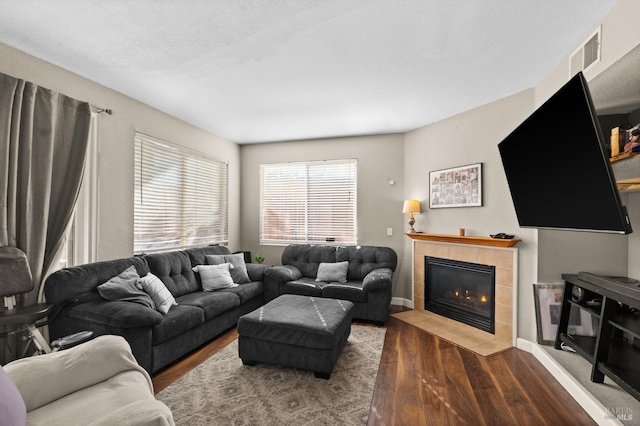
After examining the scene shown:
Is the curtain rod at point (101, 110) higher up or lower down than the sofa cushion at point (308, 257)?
higher up

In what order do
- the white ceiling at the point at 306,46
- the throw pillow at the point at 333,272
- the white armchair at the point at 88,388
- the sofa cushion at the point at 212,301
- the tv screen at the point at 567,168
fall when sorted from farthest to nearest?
1. the throw pillow at the point at 333,272
2. the sofa cushion at the point at 212,301
3. the white ceiling at the point at 306,46
4. the tv screen at the point at 567,168
5. the white armchair at the point at 88,388

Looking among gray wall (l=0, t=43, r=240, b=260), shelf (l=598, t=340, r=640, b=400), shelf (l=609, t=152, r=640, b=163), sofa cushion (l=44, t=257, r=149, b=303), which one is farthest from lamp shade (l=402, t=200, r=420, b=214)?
sofa cushion (l=44, t=257, r=149, b=303)

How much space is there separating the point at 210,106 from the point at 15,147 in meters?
1.82

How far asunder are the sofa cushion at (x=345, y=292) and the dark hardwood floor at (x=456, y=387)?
Result: 683mm

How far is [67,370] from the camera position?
4.86ft

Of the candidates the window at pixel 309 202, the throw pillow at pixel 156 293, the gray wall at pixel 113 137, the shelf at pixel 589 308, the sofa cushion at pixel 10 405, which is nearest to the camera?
the sofa cushion at pixel 10 405

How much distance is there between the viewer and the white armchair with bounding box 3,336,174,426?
1.21m

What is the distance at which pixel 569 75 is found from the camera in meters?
2.45

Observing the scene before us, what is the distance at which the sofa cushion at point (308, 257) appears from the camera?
462 centimetres

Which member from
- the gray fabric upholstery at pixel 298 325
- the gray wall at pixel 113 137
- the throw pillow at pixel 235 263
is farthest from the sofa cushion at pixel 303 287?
the gray wall at pixel 113 137

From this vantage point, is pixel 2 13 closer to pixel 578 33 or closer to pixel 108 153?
pixel 108 153

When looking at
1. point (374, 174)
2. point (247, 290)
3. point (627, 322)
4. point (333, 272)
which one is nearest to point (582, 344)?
point (627, 322)

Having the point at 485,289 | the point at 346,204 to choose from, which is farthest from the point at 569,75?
the point at 346,204

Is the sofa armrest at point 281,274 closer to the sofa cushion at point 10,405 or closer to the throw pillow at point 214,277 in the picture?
the throw pillow at point 214,277
